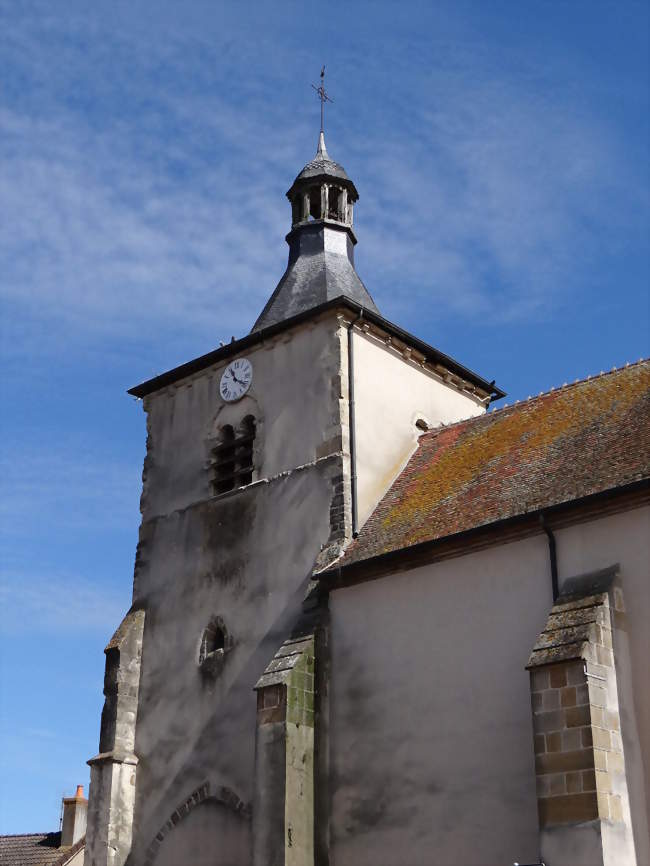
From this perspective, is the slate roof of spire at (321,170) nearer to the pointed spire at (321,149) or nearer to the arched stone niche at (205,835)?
the pointed spire at (321,149)

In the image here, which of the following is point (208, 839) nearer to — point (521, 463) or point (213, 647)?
point (213, 647)

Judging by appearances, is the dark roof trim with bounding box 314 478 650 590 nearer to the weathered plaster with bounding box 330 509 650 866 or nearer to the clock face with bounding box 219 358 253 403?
the weathered plaster with bounding box 330 509 650 866

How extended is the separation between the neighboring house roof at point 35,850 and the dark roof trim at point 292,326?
359 inches

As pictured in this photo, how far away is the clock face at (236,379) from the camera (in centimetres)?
1905

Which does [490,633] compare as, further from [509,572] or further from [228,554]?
[228,554]

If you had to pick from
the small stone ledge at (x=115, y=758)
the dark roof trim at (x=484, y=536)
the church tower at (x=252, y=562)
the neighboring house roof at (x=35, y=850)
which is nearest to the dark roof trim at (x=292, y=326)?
the church tower at (x=252, y=562)

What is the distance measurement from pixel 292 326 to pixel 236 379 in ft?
4.79

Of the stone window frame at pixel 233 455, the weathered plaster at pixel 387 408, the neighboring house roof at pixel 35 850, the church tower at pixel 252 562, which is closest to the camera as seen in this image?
the church tower at pixel 252 562

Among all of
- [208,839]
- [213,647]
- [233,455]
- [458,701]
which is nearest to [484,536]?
[458,701]

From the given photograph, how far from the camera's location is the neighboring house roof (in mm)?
22516

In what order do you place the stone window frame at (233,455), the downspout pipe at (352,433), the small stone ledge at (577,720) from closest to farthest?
the small stone ledge at (577,720), the downspout pipe at (352,433), the stone window frame at (233,455)

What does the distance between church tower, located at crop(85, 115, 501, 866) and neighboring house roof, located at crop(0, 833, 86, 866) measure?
5.69m

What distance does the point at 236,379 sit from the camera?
19.2 metres

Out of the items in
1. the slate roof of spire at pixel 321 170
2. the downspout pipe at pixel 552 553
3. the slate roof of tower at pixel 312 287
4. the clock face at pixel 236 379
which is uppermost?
the slate roof of spire at pixel 321 170
